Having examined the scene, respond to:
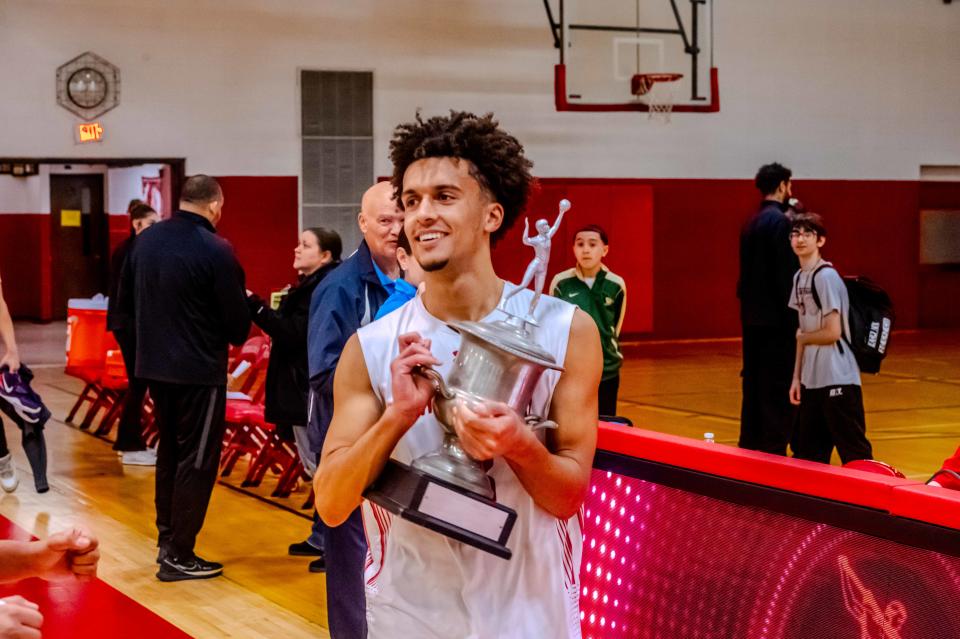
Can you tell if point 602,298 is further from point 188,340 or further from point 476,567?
point 476,567

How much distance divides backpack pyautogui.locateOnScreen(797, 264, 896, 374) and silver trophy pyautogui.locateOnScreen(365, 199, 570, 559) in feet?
17.6

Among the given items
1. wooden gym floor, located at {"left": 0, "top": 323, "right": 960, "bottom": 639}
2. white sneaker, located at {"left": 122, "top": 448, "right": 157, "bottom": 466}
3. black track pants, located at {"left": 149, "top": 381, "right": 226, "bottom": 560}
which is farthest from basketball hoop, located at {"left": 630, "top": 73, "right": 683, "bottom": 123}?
black track pants, located at {"left": 149, "top": 381, "right": 226, "bottom": 560}

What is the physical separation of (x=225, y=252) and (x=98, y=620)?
71.5 inches

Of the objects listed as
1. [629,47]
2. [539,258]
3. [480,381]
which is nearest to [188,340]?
[539,258]

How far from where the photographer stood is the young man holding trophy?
221cm

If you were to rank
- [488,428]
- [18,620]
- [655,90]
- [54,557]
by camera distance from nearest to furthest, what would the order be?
[18,620], [488,428], [54,557], [655,90]

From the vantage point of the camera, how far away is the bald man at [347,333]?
434cm

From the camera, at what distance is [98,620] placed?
219 inches

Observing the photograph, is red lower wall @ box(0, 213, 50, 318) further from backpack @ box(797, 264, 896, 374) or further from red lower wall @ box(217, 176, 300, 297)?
backpack @ box(797, 264, 896, 374)

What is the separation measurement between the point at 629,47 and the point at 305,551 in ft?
40.0

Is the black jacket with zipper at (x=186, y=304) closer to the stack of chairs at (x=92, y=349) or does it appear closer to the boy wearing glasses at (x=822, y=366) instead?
the boy wearing glasses at (x=822, y=366)

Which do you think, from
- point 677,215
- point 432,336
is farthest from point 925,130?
point 432,336

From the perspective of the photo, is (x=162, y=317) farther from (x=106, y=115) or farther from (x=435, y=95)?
(x=435, y=95)

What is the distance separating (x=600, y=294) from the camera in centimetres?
788
